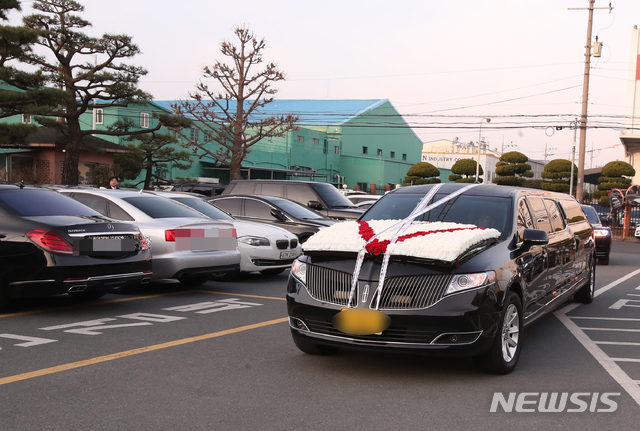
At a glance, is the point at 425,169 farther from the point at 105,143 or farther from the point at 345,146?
the point at 105,143

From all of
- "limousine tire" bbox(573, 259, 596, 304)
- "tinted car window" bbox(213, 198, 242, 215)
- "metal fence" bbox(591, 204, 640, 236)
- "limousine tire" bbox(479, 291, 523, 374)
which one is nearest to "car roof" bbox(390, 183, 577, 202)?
"limousine tire" bbox(479, 291, 523, 374)

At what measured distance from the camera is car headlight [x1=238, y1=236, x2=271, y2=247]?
438 inches

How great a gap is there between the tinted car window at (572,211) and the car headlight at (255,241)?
194 inches

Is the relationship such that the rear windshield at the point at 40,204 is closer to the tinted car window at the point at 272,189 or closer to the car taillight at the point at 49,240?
the car taillight at the point at 49,240

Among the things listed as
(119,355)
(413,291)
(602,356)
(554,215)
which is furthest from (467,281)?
(554,215)

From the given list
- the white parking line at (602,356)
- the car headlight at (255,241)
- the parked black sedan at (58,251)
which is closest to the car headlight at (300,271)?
the white parking line at (602,356)

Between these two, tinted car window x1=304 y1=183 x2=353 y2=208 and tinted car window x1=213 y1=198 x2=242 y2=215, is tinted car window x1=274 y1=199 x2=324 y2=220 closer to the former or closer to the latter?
tinted car window x1=213 y1=198 x2=242 y2=215

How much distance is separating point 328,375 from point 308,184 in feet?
37.4

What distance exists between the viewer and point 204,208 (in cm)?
1120

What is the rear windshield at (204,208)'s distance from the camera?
1102 cm

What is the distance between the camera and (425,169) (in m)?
51.6

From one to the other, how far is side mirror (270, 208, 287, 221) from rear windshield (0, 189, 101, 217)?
511 centimetres

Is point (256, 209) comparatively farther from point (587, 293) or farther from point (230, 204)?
point (587, 293)

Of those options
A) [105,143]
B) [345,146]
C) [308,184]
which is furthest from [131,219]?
[345,146]
